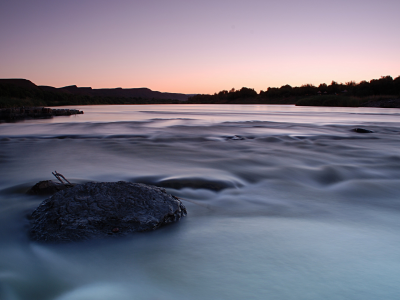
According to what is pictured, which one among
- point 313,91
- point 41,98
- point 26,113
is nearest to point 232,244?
point 26,113

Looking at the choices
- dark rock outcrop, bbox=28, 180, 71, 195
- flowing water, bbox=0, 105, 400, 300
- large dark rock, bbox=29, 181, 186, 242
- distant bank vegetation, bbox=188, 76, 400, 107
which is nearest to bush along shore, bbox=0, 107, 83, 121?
flowing water, bbox=0, 105, 400, 300

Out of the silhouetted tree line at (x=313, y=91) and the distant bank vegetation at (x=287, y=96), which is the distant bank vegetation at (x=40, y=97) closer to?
the distant bank vegetation at (x=287, y=96)

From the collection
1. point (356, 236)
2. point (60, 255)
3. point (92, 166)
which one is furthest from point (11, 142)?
point (356, 236)

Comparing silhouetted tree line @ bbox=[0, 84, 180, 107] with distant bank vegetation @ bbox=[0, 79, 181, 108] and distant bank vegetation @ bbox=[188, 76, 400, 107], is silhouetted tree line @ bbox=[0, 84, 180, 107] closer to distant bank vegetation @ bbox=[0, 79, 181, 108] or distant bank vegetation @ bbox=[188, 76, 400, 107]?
distant bank vegetation @ bbox=[0, 79, 181, 108]

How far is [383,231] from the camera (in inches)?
98.9

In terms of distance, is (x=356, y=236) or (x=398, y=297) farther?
(x=356, y=236)

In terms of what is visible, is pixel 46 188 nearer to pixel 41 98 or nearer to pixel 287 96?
pixel 41 98

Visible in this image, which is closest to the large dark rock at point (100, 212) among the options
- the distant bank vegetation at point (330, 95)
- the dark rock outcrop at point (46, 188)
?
the dark rock outcrop at point (46, 188)

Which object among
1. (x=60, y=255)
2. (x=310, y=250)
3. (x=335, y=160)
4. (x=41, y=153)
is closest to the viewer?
(x=60, y=255)

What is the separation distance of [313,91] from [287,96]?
19.0 feet

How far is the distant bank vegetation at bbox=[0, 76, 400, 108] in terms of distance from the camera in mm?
35844

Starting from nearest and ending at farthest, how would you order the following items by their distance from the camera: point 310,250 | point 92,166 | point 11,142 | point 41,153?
point 310,250 → point 92,166 → point 41,153 → point 11,142

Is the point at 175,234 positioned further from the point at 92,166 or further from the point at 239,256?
the point at 92,166

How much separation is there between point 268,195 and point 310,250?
4.66ft
